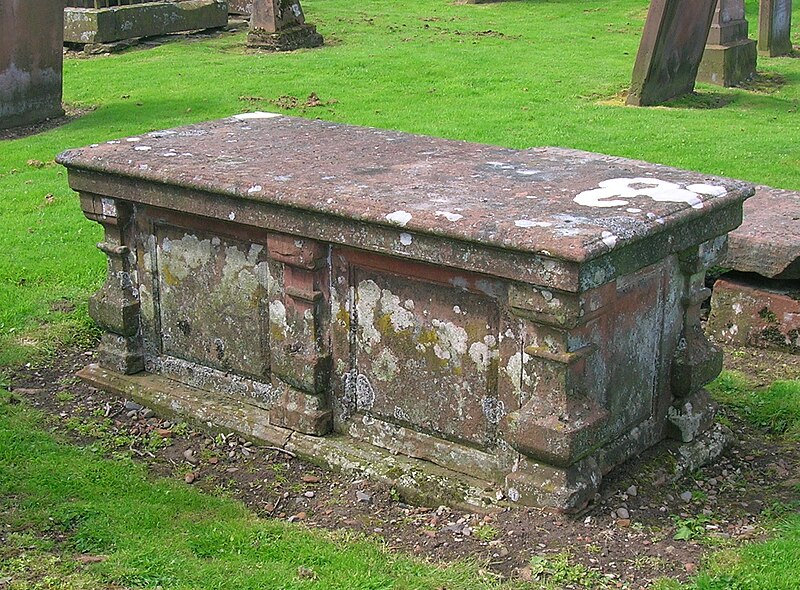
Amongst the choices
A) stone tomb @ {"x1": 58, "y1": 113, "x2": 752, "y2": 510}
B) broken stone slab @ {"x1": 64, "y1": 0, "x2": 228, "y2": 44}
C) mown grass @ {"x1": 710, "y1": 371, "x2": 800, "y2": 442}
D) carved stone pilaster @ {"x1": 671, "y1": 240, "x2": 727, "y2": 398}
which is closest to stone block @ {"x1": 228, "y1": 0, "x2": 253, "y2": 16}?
broken stone slab @ {"x1": 64, "y1": 0, "x2": 228, "y2": 44}

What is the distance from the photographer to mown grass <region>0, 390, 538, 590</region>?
3.99m

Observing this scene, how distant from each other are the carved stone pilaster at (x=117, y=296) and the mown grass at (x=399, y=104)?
28.8 inches

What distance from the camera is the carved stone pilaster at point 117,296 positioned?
5645mm

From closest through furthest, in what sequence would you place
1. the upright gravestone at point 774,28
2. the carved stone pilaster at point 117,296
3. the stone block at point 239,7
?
the carved stone pilaster at point 117,296
the upright gravestone at point 774,28
the stone block at point 239,7

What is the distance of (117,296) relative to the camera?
5.75 metres

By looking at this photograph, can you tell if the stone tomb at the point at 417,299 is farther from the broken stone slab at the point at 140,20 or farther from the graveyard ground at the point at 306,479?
the broken stone slab at the point at 140,20

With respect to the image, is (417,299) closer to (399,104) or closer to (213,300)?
(213,300)

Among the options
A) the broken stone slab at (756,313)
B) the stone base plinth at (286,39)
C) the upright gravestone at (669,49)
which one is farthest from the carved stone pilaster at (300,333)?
the stone base plinth at (286,39)

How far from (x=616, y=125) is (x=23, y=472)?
741 centimetres

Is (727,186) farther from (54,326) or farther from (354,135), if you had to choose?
(54,326)

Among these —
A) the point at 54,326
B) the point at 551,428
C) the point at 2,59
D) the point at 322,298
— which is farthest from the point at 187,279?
the point at 2,59

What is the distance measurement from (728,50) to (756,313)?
22.5 feet

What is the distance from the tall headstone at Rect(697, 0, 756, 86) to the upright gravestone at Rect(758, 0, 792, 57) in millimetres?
1028

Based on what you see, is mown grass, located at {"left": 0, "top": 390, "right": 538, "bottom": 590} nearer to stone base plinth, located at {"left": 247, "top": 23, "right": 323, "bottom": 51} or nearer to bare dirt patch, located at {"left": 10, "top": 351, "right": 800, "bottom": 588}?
bare dirt patch, located at {"left": 10, "top": 351, "right": 800, "bottom": 588}
